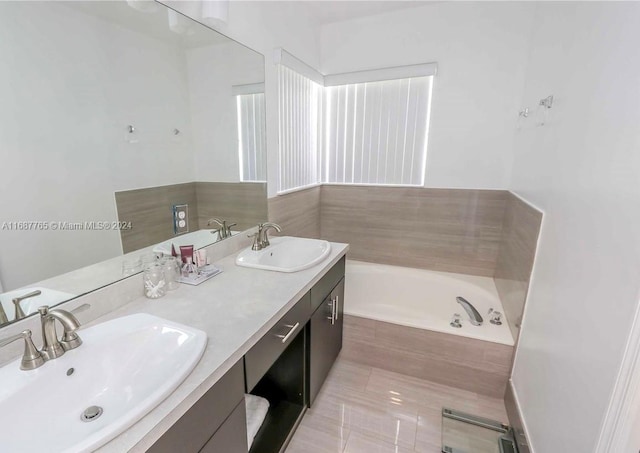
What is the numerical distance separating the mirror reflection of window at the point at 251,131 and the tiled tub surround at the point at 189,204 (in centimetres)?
10

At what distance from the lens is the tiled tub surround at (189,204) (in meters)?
1.19

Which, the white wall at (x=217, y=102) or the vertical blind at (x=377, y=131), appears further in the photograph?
the vertical blind at (x=377, y=131)

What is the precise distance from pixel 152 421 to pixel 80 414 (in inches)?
10.9

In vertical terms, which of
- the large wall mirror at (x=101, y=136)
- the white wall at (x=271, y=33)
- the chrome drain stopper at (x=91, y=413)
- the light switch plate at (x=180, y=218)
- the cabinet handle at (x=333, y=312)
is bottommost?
the cabinet handle at (x=333, y=312)

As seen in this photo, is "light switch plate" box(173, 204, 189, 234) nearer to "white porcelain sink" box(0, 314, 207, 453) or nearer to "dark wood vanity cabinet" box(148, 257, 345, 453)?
"white porcelain sink" box(0, 314, 207, 453)

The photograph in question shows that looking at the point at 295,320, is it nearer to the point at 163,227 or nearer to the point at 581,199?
the point at 163,227

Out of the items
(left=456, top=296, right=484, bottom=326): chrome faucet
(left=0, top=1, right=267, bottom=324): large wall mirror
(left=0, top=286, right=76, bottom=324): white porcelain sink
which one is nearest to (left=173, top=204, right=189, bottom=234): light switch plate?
(left=0, top=1, right=267, bottom=324): large wall mirror

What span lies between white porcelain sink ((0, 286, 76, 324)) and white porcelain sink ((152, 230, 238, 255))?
1.26 ft

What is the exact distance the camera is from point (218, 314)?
1061mm

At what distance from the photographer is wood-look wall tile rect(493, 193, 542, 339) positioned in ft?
5.35

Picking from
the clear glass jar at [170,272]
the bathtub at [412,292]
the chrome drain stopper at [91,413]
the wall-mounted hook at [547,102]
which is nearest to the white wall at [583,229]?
the wall-mounted hook at [547,102]

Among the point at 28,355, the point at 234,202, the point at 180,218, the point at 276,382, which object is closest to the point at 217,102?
the point at 234,202

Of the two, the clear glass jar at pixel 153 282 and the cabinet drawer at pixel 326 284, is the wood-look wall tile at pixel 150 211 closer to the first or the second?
the clear glass jar at pixel 153 282

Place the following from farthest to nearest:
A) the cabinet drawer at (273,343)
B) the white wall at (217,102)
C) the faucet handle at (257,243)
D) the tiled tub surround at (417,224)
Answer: the tiled tub surround at (417,224)
the faucet handle at (257,243)
the white wall at (217,102)
the cabinet drawer at (273,343)
